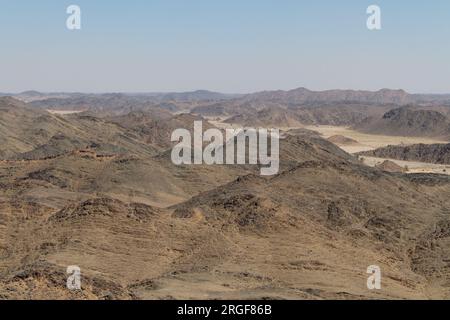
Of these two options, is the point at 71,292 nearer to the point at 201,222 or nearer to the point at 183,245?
the point at 183,245

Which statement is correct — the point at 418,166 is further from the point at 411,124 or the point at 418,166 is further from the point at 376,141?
the point at 411,124

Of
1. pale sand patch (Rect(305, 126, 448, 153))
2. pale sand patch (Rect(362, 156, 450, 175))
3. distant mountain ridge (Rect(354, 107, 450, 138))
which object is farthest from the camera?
Answer: distant mountain ridge (Rect(354, 107, 450, 138))

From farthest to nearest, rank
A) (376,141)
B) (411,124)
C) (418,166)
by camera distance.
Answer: (411,124), (376,141), (418,166)

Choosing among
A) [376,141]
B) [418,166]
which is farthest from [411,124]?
[418,166]

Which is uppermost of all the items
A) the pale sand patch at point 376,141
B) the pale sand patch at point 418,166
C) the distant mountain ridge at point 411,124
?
the distant mountain ridge at point 411,124

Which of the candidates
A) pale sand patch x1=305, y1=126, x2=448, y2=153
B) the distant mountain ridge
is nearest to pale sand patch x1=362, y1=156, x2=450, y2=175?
pale sand patch x1=305, y1=126, x2=448, y2=153

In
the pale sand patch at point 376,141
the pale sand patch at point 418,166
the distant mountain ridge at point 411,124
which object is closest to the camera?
the pale sand patch at point 418,166

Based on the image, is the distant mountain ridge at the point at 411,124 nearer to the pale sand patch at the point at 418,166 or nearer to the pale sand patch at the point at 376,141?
the pale sand patch at the point at 376,141

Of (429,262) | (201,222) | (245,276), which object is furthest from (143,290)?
(429,262)

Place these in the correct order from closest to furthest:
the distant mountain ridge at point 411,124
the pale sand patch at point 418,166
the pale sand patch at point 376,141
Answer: the pale sand patch at point 418,166 → the pale sand patch at point 376,141 → the distant mountain ridge at point 411,124

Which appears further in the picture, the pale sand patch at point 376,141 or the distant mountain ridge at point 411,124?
the distant mountain ridge at point 411,124

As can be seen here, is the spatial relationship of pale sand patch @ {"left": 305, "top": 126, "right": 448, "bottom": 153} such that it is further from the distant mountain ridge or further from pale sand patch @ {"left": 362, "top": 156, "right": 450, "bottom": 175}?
pale sand patch @ {"left": 362, "top": 156, "right": 450, "bottom": 175}

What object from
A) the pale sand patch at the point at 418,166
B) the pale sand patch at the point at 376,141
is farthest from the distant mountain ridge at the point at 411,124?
the pale sand patch at the point at 418,166
